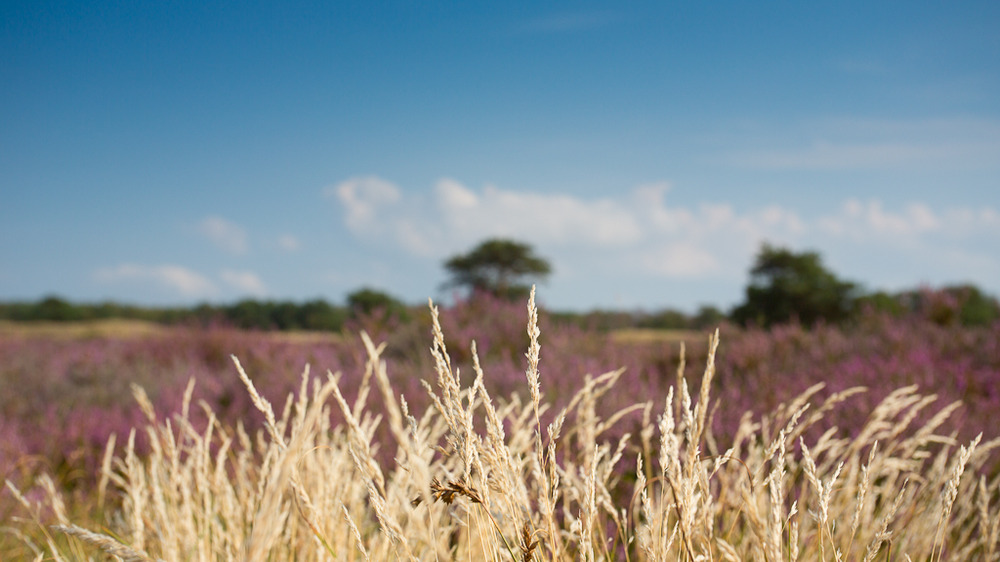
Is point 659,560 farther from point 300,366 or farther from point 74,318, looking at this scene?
point 74,318

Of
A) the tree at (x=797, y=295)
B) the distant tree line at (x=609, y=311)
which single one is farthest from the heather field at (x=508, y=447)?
the tree at (x=797, y=295)

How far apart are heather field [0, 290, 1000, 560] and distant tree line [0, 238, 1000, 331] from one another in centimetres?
204

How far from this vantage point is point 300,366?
6.55 meters

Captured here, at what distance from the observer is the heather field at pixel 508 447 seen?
1403 millimetres

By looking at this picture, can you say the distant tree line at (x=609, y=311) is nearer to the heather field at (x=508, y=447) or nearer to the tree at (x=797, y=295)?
the tree at (x=797, y=295)

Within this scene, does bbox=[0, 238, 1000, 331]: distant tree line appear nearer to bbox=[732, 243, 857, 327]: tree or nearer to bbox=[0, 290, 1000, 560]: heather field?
bbox=[732, 243, 857, 327]: tree

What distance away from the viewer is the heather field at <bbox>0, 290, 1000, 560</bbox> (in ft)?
4.60

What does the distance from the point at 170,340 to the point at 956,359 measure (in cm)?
1017

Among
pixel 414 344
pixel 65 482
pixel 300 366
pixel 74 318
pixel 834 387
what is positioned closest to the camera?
pixel 834 387

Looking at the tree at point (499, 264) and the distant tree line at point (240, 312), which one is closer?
the distant tree line at point (240, 312)

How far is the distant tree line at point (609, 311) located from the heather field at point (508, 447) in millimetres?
2044

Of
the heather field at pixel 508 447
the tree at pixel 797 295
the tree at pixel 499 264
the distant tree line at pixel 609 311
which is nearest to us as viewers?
the heather field at pixel 508 447

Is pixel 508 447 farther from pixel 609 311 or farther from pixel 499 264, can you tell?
pixel 499 264

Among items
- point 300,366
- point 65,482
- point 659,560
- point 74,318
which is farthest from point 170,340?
point 74,318
